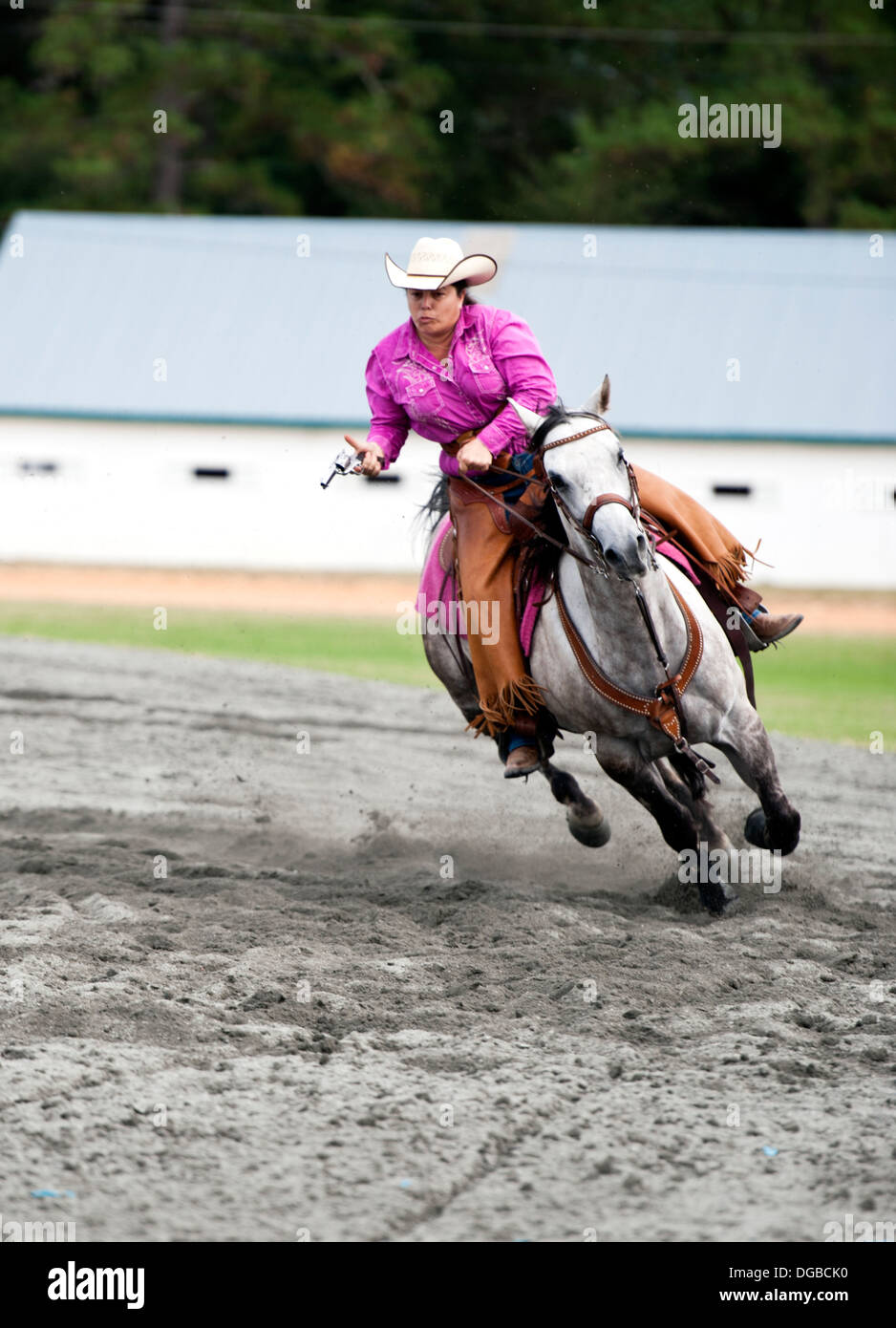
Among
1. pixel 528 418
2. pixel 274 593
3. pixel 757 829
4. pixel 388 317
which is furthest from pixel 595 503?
pixel 388 317

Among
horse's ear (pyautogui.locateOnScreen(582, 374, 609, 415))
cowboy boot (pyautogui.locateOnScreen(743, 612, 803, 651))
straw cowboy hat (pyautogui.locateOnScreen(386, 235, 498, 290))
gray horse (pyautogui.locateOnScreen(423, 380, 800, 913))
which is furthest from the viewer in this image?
cowboy boot (pyautogui.locateOnScreen(743, 612, 803, 651))

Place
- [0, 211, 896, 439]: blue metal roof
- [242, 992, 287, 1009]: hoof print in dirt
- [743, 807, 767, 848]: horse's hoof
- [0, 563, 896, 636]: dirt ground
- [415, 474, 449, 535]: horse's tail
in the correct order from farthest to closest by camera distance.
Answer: [0, 211, 896, 439]: blue metal roof < [0, 563, 896, 636]: dirt ground < [415, 474, 449, 535]: horse's tail < [743, 807, 767, 848]: horse's hoof < [242, 992, 287, 1009]: hoof print in dirt

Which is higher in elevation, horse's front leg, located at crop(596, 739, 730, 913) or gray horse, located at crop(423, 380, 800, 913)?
gray horse, located at crop(423, 380, 800, 913)

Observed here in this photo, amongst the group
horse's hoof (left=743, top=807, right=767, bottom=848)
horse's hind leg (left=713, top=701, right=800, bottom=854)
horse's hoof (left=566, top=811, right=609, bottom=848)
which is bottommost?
horse's hoof (left=566, top=811, right=609, bottom=848)

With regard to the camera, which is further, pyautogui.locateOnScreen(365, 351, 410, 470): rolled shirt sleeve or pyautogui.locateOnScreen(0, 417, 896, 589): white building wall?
pyautogui.locateOnScreen(0, 417, 896, 589): white building wall

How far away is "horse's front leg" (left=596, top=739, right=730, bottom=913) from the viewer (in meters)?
6.78

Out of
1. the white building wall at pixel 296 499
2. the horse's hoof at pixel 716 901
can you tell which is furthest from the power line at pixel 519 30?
the horse's hoof at pixel 716 901

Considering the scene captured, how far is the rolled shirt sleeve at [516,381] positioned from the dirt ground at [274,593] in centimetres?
1464

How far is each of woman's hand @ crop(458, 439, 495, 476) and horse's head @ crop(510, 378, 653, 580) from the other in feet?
0.71

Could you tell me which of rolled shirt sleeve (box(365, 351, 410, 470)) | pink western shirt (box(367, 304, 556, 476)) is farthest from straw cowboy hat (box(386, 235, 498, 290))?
rolled shirt sleeve (box(365, 351, 410, 470))

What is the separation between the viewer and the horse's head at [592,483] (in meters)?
5.77

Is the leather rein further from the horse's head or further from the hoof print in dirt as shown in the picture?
the hoof print in dirt

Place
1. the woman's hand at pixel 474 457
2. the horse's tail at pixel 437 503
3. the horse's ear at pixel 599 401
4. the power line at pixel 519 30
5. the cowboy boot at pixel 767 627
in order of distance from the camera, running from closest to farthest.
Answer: the horse's ear at pixel 599 401
the woman's hand at pixel 474 457
the cowboy boot at pixel 767 627
the horse's tail at pixel 437 503
the power line at pixel 519 30

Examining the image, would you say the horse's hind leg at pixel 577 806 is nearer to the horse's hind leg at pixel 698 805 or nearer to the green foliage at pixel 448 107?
→ the horse's hind leg at pixel 698 805
